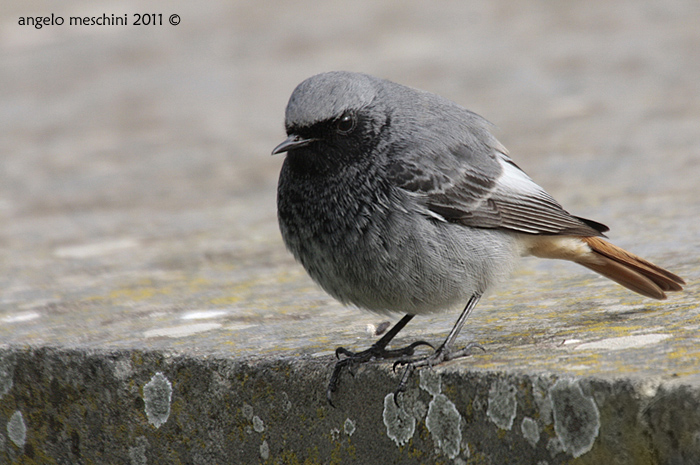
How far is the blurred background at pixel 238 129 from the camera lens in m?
4.73

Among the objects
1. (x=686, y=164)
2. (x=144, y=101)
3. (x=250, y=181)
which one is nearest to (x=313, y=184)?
(x=686, y=164)

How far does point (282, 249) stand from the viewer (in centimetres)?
557

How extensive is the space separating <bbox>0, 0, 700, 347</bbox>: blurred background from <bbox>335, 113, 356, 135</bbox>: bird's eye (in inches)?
39.1

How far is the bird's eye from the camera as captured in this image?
143 inches

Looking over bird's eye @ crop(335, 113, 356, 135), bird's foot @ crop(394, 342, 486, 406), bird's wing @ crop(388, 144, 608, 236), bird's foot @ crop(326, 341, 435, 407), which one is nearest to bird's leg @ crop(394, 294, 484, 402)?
bird's foot @ crop(394, 342, 486, 406)

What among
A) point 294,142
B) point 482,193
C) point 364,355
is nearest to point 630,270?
point 482,193

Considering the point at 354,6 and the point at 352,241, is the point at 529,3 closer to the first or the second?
the point at 354,6

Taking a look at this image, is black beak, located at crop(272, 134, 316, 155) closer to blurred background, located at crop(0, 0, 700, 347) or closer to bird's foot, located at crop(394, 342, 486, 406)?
blurred background, located at crop(0, 0, 700, 347)

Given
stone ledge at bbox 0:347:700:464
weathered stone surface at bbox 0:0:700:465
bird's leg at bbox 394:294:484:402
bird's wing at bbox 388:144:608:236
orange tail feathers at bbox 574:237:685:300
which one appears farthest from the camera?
orange tail feathers at bbox 574:237:685:300

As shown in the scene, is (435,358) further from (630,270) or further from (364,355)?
(630,270)

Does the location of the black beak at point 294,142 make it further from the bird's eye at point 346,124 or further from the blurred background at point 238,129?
the blurred background at point 238,129

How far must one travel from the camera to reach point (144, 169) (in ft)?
28.3

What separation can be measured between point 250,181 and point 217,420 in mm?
4758

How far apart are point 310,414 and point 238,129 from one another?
6.99 m
